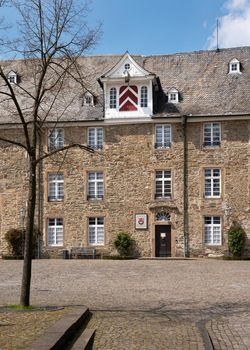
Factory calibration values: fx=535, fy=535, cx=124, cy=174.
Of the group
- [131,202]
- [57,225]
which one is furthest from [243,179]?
[57,225]

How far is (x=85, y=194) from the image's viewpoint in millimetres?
29781

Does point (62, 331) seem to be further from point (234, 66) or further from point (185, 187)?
point (234, 66)

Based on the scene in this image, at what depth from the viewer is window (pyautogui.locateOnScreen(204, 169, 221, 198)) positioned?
28703 mm

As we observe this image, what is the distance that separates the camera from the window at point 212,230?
93.5ft

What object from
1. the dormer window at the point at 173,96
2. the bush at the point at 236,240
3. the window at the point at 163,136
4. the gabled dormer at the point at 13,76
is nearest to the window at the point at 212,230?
the bush at the point at 236,240

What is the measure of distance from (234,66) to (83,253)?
1390 cm

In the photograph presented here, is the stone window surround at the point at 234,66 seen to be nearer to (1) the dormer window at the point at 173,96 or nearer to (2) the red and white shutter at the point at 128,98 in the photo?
(1) the dormer window at the point at 173,96

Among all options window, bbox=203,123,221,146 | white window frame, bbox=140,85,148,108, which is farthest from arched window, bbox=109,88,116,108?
window, bbox=203,123,221,146

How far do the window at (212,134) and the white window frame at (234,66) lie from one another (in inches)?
166

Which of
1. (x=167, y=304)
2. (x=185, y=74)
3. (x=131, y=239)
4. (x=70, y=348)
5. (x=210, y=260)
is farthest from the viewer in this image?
(x=185, y=74)

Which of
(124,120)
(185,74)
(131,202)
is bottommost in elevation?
(131,202)

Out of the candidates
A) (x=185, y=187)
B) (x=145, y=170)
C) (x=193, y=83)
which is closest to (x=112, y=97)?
(x=145, y=170)

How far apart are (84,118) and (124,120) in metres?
2.28

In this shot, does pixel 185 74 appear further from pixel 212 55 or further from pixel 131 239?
pixel 131 239
